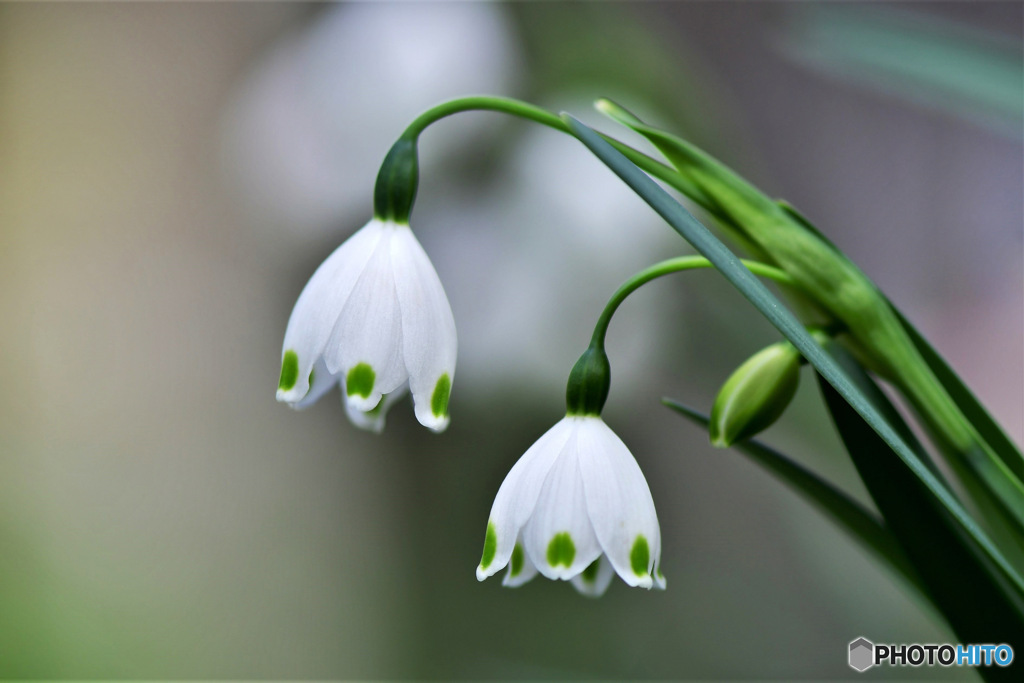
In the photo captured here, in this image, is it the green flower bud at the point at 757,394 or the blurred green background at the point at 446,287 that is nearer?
the green flower bud at the point at 757,394

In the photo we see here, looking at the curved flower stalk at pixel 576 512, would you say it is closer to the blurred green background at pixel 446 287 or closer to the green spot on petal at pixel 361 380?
the green spot on petal at pixel 361 380

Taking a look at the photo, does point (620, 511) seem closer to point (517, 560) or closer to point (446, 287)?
point (517, 560)

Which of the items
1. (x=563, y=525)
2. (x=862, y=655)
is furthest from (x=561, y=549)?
(x=862, y=655)

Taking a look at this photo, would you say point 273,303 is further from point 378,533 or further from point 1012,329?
point 1012,329

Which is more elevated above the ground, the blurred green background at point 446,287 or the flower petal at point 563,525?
the blurred green background at point 446,287

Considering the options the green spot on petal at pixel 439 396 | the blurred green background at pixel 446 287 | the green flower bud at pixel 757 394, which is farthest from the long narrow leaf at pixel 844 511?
the blurred green background at pixel 446 287

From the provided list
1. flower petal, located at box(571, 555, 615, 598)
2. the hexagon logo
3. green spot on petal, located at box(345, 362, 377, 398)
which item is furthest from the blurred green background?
green spot on petal, located at box(345, 362, 377, 398)
